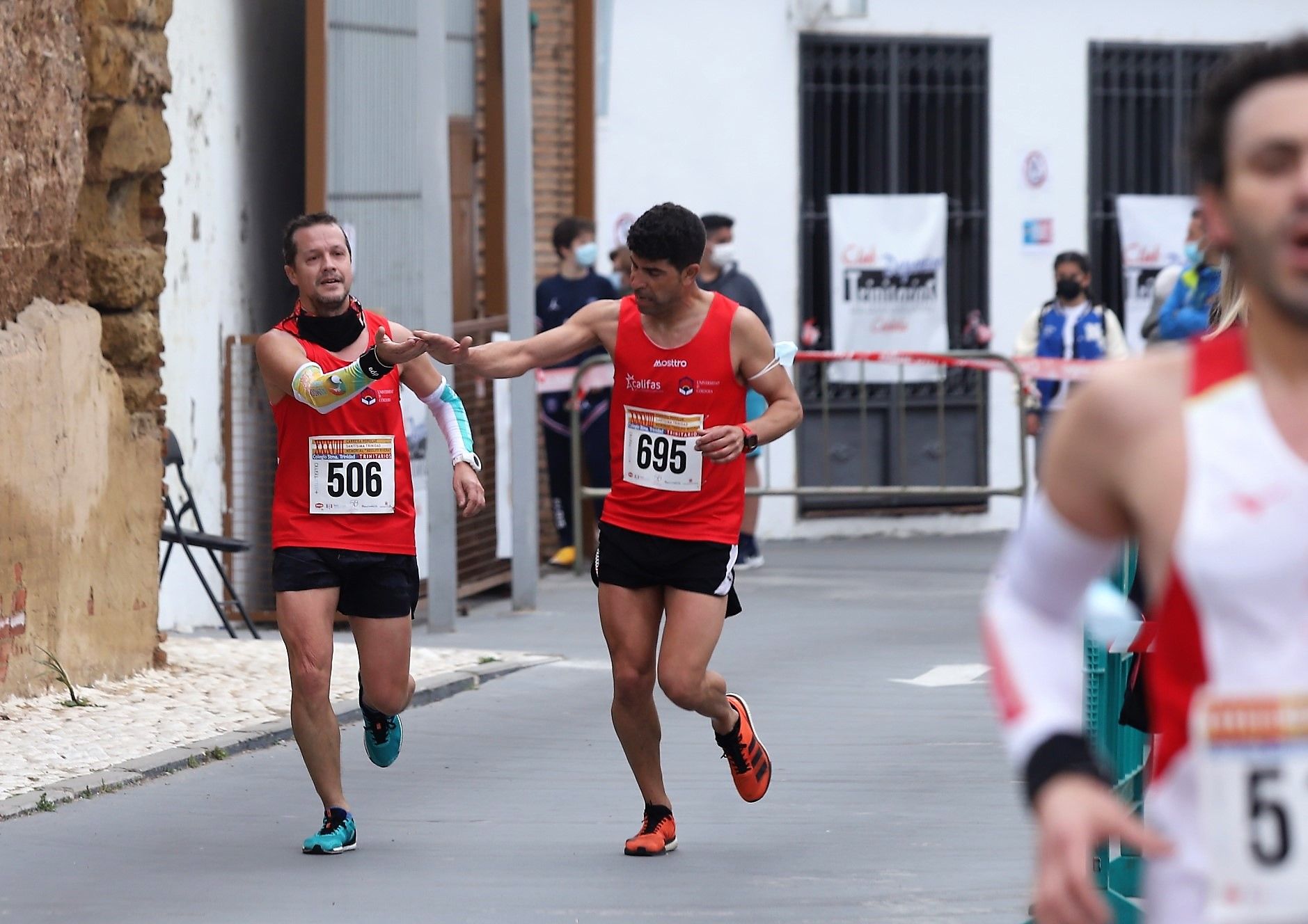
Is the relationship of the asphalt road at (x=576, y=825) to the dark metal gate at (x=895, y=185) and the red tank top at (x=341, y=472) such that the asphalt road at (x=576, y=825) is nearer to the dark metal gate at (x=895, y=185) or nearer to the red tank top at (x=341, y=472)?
the red tank top at (x=341, y=472)

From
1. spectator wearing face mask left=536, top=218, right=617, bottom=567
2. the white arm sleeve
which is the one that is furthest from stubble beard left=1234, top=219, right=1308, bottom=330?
spectator wearing face mask left=536, top=218, right=617, bottom=567

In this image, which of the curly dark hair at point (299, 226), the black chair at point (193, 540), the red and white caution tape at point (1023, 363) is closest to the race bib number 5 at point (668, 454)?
the curly dark hair at point (299, 226)

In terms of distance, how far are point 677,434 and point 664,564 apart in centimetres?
41

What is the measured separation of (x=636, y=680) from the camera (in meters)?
7.20

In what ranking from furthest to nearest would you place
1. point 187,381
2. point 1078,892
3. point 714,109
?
point 714,109 < point 187,381 < point 1078,892

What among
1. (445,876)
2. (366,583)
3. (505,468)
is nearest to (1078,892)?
(445,876)

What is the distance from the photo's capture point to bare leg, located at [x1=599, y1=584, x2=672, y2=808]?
7215mm

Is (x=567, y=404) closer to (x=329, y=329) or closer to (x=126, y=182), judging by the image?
(x=126, y=182)

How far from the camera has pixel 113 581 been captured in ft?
35.1

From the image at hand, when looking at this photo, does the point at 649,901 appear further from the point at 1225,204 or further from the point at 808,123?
the point at 808,123

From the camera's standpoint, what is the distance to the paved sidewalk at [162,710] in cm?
861

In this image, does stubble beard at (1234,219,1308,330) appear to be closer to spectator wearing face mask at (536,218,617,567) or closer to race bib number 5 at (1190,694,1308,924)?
race bib number 5 at (1190,694,1308,924)

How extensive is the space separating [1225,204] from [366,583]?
5118 millimetres

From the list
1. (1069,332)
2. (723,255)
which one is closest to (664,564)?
(723,255)
